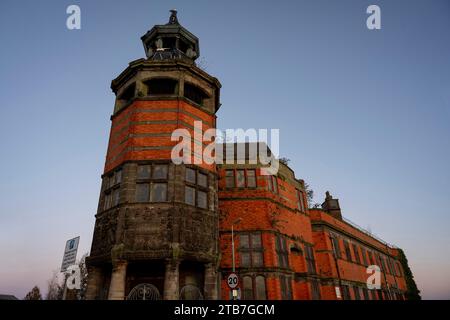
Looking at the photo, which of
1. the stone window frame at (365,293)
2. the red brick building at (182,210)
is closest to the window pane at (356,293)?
the stone window frame at (365,293)

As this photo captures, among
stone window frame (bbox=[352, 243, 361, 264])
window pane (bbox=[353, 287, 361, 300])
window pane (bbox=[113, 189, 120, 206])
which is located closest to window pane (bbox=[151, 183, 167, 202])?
window pane (bbox=[113, 189, 120, 206])

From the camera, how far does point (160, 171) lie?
1473cm

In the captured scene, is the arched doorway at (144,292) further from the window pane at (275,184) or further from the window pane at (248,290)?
the window pane at (275,184)

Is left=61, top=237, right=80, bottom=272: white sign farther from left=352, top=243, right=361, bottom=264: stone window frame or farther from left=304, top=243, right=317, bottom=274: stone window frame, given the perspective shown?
left=352, top=243, right=361, bottom=264: stone window frame

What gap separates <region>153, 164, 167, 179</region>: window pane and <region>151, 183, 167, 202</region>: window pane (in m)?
0.42

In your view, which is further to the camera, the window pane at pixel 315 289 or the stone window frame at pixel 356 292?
the stone window frame at pixel 356 292

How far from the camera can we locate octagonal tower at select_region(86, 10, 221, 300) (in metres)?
12.9

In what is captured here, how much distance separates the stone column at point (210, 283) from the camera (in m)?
13.2

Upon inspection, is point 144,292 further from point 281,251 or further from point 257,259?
point 281,251

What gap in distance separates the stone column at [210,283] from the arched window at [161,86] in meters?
10.2

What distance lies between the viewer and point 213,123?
18047 mm
